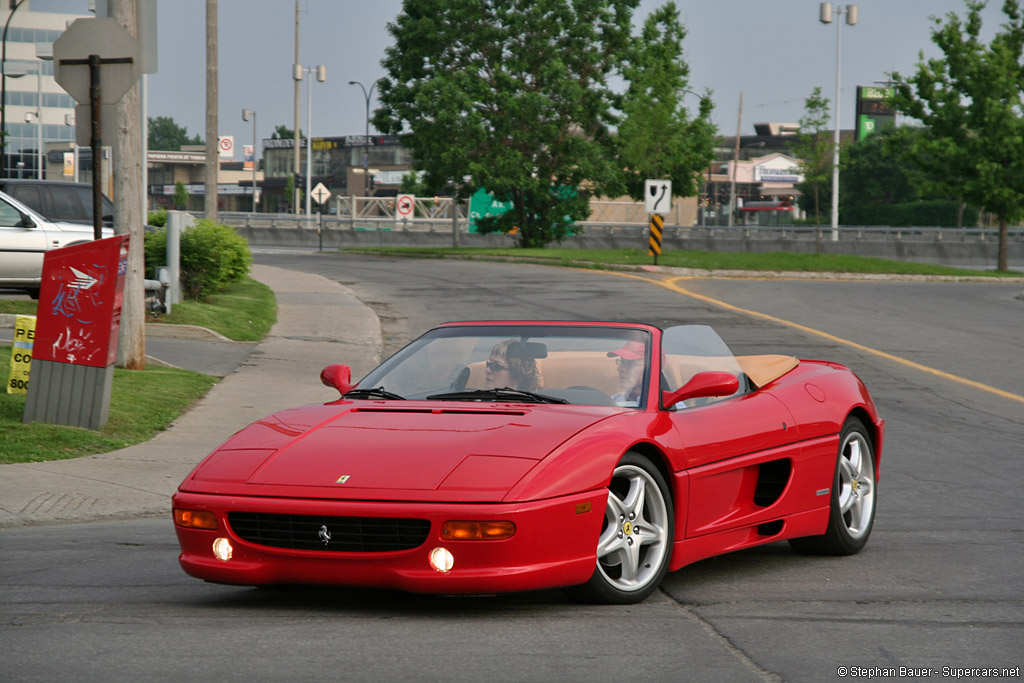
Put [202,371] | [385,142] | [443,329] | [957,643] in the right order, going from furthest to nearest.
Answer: [385,142], [202,371], [443,329], [957,643]

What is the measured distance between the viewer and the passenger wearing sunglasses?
18.7 feet

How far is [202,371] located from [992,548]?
930cm

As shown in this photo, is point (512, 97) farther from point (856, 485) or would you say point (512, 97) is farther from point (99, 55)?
point (856, 485)

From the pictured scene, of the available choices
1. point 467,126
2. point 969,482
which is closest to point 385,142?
point 467,126

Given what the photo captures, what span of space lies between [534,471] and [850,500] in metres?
2.43

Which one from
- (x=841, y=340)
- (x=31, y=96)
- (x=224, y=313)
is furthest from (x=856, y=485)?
(x=31, y=96)

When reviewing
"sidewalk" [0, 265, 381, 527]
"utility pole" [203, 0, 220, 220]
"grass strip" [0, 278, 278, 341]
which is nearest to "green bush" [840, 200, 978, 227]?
"utility pole" [203, 0, 220, 220]

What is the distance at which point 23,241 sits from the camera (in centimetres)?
1731

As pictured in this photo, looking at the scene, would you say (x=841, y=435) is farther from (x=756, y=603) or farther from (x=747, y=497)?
(x=756, y=603)

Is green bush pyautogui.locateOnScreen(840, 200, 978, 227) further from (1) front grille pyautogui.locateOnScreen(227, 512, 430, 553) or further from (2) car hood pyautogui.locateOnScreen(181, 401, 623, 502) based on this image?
(1) front grille pyautogui.locateOnScreen(227, 512, 430, 553)

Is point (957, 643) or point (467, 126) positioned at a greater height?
point (467, 126)

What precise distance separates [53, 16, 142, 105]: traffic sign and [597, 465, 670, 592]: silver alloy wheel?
22.0 ft

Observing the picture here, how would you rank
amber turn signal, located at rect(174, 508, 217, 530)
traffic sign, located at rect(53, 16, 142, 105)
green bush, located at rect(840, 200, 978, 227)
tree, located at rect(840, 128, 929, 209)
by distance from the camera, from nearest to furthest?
amber turn signal, located at rect(174, 508, 217, 530), traffic sign, located at rect(53, 16, 142, 105), green bush, located at rect(840, 200, 978, 227), tree, located at rect(840, 128, 929, 209)

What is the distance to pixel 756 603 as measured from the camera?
5.20 meters
